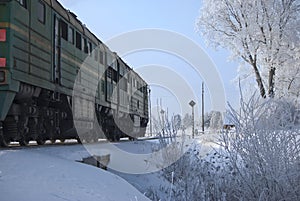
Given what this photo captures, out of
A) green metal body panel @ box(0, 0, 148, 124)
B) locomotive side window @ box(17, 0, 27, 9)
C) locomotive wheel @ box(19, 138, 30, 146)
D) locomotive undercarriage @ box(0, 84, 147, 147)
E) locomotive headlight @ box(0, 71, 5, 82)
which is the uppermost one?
locomotive side window @ box(17, 0, 27, 9)

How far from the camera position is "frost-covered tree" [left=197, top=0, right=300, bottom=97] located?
22.4 meters

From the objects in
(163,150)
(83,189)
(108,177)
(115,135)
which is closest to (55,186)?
(83,189)

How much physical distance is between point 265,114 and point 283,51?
17030 mm

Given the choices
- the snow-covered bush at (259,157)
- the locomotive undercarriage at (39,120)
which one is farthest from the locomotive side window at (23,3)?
the snow-covered bush at (259,157)

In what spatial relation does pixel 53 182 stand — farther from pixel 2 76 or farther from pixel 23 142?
pixel 23 142

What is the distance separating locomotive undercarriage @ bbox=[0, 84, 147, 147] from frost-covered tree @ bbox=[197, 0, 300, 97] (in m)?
11.4

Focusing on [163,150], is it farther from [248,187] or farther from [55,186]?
[55,186]

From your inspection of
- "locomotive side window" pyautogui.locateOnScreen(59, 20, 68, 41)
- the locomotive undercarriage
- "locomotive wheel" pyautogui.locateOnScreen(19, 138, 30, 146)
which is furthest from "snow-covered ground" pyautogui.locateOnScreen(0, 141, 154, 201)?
"locomotive side window" pyautogui.locateOnScreen(59, 20, 68, 41)

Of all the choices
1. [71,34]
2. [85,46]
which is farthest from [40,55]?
[85,46]

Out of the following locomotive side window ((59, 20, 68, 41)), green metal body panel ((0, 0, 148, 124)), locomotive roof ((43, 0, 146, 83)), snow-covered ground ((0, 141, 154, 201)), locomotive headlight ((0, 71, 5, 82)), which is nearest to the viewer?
snow-covered ground ((0, 141, 154, 201))

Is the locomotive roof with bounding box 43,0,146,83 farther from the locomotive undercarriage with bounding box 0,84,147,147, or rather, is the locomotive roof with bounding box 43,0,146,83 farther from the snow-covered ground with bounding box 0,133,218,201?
the snow-covered ground with bounding box 0,133,218,201

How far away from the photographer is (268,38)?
22.5 metres

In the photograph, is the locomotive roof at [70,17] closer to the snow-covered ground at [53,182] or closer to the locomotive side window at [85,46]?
the locomotive side window at [85,46]

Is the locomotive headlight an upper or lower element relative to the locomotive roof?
lower
